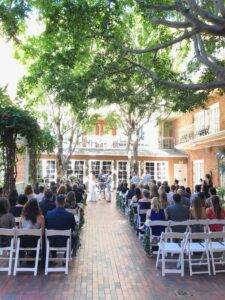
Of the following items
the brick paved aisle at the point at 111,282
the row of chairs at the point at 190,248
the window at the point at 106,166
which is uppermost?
the window at the point at 106,166

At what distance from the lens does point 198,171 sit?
30.6 metres

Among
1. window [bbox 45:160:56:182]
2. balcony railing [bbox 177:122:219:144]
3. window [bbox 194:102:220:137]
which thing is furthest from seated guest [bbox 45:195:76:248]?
window [bbox 45:160:56:182]

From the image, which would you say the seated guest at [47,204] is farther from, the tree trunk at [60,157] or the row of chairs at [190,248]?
the tree trunk at [60,157]

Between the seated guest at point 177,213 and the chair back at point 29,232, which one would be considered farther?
the seated guest at point 177,213

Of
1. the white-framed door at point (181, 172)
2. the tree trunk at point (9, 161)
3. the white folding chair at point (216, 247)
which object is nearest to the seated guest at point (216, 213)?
the white folding chair at point (216, 247)

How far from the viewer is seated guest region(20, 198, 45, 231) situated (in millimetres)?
8031

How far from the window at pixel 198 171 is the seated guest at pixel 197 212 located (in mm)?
20449

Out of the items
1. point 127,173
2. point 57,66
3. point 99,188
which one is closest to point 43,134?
point 57,66

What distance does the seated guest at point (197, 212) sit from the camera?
900 centimetres

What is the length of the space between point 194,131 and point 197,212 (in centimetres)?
2081

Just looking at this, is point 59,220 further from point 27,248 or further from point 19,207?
point 19,207

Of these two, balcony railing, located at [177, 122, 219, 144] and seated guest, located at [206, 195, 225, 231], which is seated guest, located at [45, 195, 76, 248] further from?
balcony railing, located at [177, 122, 219, 144]

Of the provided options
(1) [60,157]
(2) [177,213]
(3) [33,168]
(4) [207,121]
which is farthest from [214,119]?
(2) [177,213]

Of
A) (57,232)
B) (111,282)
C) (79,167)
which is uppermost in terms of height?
(79,167)
